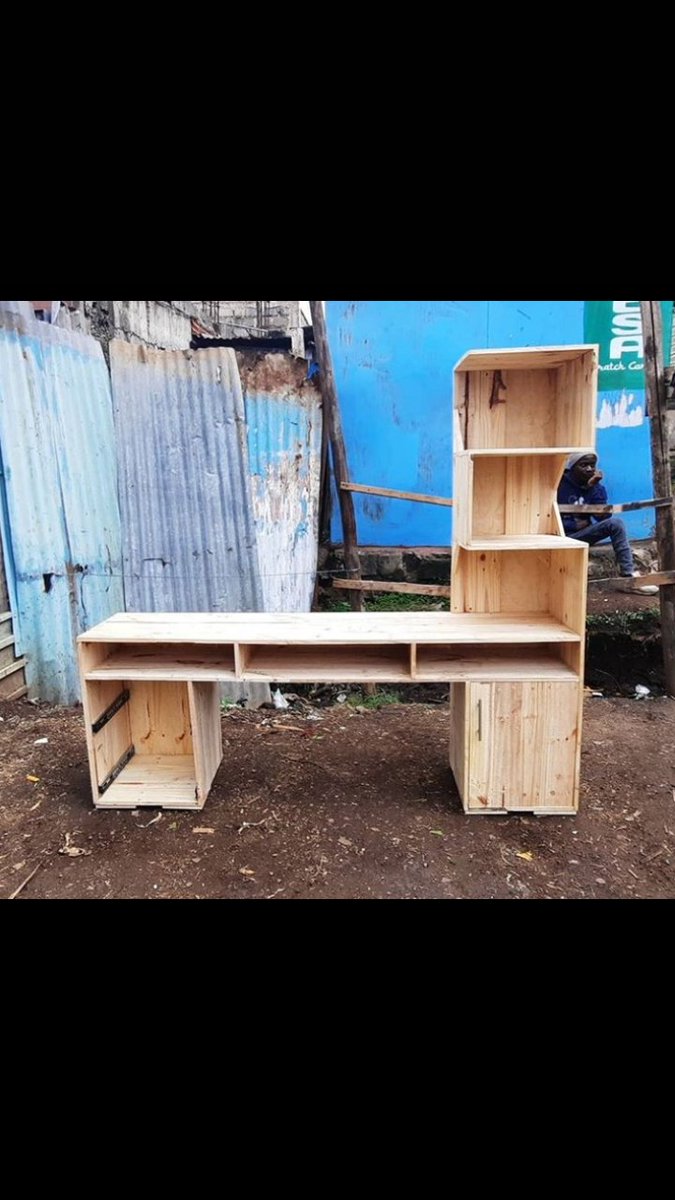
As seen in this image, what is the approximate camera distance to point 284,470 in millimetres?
5820

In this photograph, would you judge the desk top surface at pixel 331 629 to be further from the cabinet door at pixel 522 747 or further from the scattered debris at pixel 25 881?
the scattered debris at pixel 25 881

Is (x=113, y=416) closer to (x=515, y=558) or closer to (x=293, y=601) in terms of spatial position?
(x=293, y=601)

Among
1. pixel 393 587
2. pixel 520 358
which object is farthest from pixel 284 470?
pixel 520 358

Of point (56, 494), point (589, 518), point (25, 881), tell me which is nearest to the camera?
point (25, 881)

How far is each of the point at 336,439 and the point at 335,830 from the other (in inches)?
147

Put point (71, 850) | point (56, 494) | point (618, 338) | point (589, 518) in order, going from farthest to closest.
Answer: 1. point (618, 338)
2. point (589, 518)
3. point (56, 494)
4. point (71, 850)

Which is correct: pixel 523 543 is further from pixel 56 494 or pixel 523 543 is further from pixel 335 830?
pixel 56 494

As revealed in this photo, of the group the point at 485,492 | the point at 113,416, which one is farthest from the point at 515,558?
the point at 113,416

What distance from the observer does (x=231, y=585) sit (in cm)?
547

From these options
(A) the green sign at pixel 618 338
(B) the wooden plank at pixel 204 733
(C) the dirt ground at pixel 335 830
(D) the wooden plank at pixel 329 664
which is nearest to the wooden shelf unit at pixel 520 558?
(C) the dirt ground at pixel 335 830

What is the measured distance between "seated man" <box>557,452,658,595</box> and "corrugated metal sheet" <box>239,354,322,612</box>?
2.48 meters

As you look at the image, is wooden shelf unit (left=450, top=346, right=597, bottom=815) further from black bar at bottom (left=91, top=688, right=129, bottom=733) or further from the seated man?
the seated man

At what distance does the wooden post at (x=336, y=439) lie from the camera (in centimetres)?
593

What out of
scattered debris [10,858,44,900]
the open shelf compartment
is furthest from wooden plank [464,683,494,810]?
scattered debris [10,858,44,900]
